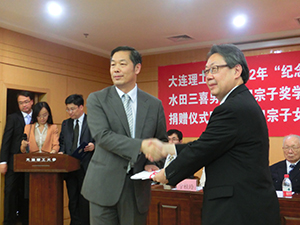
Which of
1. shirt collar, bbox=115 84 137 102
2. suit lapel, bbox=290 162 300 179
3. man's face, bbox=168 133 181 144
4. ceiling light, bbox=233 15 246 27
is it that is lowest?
suit lapel, bbox=290 162 300 179

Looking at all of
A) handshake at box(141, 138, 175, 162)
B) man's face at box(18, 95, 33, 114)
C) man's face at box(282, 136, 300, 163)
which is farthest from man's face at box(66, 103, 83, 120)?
handshake at box(141, 138, 175, 162)

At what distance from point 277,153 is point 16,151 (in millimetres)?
4075

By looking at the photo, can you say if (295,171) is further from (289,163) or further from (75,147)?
(75,147)

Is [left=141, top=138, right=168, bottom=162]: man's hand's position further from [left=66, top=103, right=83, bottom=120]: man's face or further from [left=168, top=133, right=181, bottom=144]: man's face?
[left=168, top=133, right=181, bottom=144]: man's face

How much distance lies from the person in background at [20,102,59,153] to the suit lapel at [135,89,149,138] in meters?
2.78

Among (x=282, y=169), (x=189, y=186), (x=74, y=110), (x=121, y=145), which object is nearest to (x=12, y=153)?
(x=74, y=110)

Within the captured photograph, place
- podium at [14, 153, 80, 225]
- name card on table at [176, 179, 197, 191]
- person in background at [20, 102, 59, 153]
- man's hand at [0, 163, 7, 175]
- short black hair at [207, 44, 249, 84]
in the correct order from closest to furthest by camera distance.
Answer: short black hair at [207, 44, 249, 84], name card on table at [176, 179, 197, 191], podium at [14, 153, 80, 225], person in background at [20, 102, 59, 153], man's hand at [0, 163, 7, 175]

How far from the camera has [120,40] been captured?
5723mm

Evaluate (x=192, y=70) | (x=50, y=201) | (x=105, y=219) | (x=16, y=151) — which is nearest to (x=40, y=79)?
(x=16, y=151)

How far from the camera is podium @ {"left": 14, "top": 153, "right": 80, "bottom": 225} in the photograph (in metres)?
3.63

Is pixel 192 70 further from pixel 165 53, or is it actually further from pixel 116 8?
pixel 116 8

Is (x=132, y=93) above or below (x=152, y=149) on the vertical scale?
above

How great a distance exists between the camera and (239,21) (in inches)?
190

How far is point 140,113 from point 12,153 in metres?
3.36
